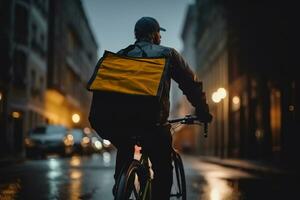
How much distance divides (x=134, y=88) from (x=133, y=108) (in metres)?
0.13

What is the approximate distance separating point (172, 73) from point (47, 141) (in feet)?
92.2

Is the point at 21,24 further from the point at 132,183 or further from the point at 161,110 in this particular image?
the point at 132,183

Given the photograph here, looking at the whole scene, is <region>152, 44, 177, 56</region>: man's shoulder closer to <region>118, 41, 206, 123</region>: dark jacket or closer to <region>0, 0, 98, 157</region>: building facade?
<region>118, 41, 206, 123</region>: dark jacket

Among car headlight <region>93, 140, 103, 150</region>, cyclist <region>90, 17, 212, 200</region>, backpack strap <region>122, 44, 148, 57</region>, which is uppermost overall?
backpack strap <region>122, 44, 148, 57</region>

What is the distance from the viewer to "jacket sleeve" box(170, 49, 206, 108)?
4.67 m

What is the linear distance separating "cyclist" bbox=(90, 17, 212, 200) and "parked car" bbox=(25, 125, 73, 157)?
89.7 feet

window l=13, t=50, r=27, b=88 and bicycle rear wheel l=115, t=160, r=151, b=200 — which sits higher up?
window l=13, t=50, r=27, b=88

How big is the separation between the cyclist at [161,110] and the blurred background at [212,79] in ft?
61.1

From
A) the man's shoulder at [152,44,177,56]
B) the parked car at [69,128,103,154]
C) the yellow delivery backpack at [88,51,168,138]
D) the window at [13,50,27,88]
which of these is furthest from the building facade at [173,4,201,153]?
the yellow delivery backpack at [88,51,168,138]

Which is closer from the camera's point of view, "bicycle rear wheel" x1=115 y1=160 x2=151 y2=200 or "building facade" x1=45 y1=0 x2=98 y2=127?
"bicycle rear wheel" x1=115 y1=160 x2=151 y2=200

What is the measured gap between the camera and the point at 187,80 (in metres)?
4.78

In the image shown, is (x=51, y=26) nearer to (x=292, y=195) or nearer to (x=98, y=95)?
(x=292, y=195)

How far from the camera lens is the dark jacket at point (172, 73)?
455cm

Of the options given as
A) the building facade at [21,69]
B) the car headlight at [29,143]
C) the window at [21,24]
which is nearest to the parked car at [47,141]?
the car headlight at [29,143]
